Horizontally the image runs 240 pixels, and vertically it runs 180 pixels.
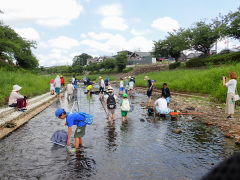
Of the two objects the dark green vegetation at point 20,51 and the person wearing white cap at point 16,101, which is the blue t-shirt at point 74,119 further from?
the dark green vegetation at point 20,51

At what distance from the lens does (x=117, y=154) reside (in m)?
5.91

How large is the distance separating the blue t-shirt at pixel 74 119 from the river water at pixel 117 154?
92 cm

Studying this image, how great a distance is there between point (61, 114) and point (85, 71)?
316 feet

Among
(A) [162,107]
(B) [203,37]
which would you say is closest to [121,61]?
(B) [203,37]

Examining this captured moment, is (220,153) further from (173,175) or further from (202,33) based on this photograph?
(202,33)

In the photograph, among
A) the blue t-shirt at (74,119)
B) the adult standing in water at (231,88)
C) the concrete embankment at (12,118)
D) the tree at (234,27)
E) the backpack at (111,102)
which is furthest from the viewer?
the tree at (234,27)

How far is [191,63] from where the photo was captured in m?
37.4

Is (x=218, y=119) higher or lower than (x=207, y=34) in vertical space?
lower

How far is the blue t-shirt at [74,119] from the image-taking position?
5720 millimetres

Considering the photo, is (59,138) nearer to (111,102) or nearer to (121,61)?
(111,102)

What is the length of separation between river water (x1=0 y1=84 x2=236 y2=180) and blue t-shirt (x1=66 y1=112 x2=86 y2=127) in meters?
0.92

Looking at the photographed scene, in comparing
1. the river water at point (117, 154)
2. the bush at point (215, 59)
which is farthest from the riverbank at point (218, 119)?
the bush at point (215, 59)

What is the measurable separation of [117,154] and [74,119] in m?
1.69

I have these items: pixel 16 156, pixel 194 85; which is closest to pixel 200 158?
pixel 16 156
